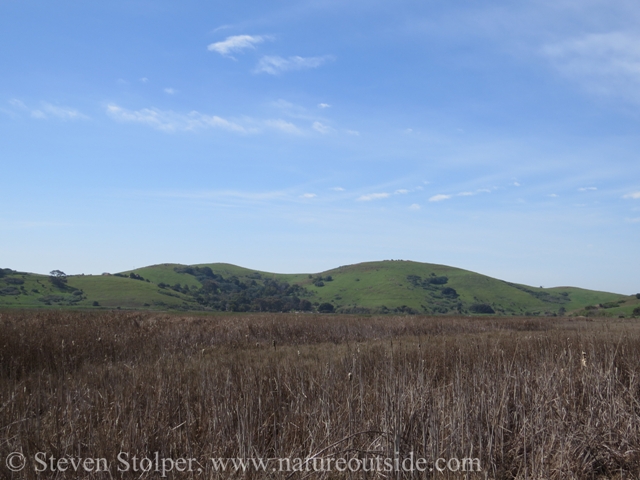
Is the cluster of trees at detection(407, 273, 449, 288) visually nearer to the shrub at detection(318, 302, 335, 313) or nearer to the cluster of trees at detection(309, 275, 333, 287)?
the cluster of trees at detection(309, 275, 333, 287)

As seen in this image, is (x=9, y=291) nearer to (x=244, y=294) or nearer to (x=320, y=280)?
(x=244, y=294)

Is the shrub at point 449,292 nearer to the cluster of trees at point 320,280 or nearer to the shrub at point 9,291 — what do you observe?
the cluster of trees at point 320,280

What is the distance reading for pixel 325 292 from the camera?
136250 millimetres

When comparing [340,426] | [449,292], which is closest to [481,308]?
[449,292]

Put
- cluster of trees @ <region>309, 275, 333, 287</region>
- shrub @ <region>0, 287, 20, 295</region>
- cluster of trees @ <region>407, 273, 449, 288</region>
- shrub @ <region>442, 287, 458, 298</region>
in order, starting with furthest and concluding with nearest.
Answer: cluster of trees @ <region>309, 275, 333, 287</region>, cluster of trees @ <region>407, 273, 449, 288</region>, shrub @ <region>442, 287, 458, 298</region>, shrub @ <region>0, 287, 20, 295</region>

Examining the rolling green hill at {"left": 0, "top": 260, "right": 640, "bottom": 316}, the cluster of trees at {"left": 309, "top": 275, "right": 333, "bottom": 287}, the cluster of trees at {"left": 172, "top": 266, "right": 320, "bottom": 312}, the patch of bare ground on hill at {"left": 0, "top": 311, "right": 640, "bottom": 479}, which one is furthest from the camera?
the cluster of trees at {"left": 309, "top": 275, "right": 333, "bottom": 287}

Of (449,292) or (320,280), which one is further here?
(320,280)

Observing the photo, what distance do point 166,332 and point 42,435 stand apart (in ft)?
44.8

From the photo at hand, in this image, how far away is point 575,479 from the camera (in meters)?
4.82

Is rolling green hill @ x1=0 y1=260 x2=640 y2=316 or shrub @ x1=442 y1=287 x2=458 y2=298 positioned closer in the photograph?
rolling green hill @ x1=0 y1=260 x2=640 y2=316

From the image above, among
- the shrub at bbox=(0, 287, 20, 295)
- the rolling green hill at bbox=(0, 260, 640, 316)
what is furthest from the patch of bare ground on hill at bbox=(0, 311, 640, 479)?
the shrub at bbox=(0, 287, 20, 295)

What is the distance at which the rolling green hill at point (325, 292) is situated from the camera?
8847cm

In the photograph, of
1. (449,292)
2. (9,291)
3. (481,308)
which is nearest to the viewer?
(9,291)

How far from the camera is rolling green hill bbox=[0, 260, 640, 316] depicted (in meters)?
88.5
